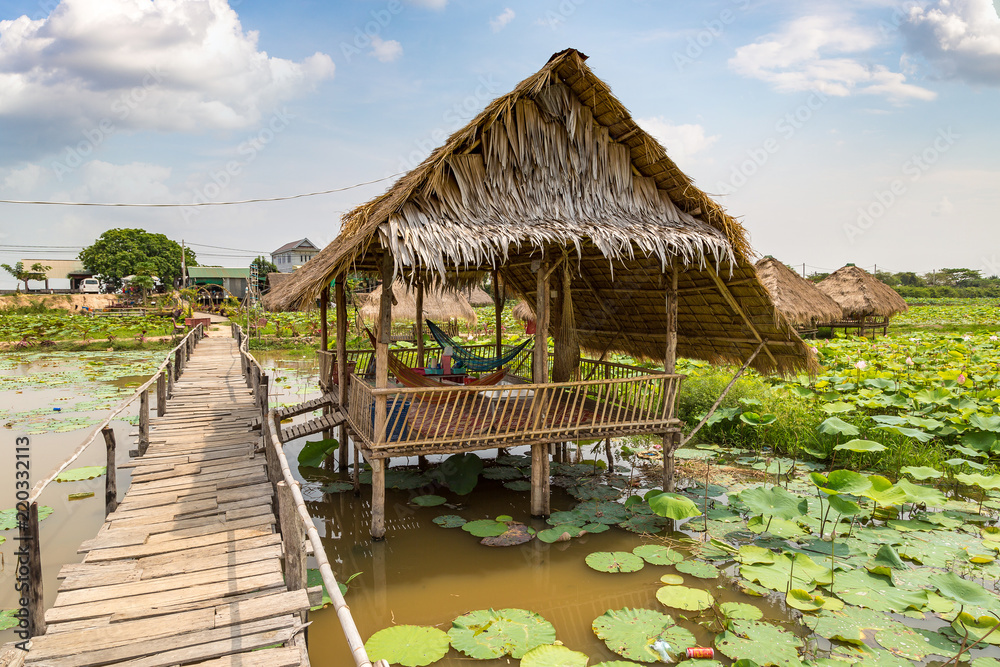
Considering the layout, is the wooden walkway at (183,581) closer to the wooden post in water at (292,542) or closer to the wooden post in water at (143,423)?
the wooden post in water at (292,542)

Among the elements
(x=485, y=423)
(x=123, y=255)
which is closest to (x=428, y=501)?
(x=485, y=423)

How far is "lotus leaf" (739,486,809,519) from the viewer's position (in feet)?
15.7

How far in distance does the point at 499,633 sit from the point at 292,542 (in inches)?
70.0

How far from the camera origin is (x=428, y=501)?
6754mm

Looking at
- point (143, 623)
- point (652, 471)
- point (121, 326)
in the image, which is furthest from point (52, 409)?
point (121, 326)

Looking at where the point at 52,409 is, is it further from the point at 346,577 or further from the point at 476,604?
the point at 476,604

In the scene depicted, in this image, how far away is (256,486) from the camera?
5.12 metres

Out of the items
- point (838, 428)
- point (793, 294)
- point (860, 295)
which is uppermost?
point (860, 295)

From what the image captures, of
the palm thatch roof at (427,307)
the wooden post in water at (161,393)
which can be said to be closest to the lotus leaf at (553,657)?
the wooden post in water at (161,393)

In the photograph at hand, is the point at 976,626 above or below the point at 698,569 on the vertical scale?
above

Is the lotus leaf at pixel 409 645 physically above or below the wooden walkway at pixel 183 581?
below

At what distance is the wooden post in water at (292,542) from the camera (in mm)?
3156

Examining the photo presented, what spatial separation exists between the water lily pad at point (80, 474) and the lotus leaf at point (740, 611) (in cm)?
713

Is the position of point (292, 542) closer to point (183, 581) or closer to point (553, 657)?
point (183, 581)
